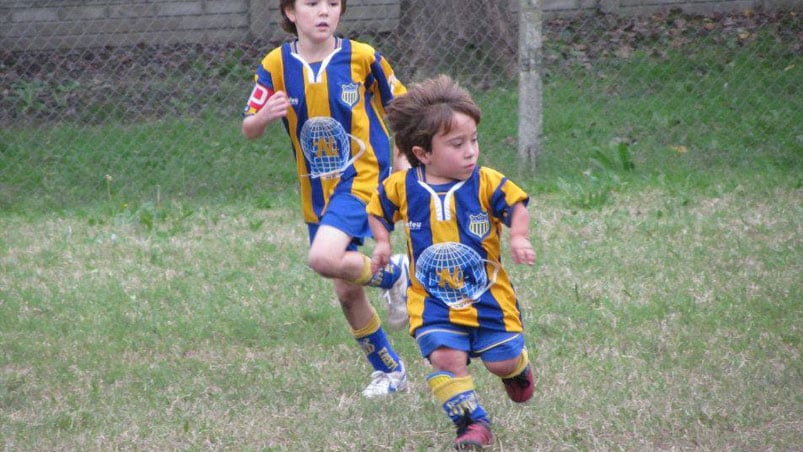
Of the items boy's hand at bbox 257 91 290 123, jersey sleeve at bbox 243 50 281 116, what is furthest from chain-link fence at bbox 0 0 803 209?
boy's hand at bbox 257 91 290 123

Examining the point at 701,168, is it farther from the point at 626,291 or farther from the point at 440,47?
the point at 626,291

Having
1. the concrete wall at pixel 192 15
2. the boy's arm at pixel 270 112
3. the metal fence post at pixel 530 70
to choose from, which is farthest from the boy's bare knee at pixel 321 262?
the concrete wall at pixel 192 15

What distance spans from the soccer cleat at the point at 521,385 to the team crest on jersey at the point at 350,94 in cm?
117

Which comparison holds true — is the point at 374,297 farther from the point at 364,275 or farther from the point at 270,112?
the point at 270,112

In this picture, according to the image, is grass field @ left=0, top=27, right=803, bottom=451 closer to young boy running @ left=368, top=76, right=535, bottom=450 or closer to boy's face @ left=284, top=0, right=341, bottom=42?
young boy running @ left=368, top=76, right=535, bottom=450

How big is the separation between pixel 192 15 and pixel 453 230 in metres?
7.70

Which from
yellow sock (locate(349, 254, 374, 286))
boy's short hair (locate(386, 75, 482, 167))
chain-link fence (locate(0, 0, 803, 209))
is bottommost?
chain-link fence (locate(0, 0, 803, 209))

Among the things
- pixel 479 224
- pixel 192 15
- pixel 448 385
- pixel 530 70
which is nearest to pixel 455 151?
pixel 479 224

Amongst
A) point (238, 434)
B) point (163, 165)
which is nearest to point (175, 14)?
point (163, 165)

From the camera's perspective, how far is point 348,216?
12.5ft

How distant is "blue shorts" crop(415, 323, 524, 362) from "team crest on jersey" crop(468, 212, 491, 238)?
0.29m

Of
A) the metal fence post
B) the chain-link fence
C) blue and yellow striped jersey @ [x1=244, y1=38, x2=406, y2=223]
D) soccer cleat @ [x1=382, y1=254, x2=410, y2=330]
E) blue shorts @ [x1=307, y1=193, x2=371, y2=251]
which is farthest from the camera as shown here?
the chain-link fence

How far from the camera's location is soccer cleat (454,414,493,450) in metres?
3.29

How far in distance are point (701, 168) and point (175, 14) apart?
5.40 metres
